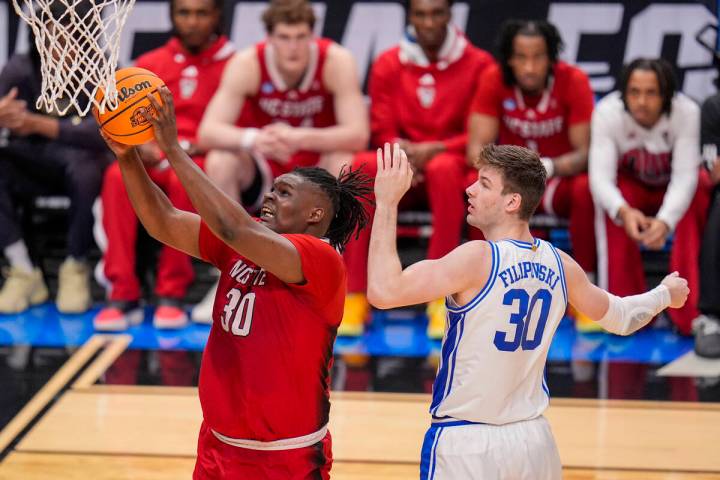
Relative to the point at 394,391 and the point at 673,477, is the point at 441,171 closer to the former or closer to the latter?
the point at 394,391

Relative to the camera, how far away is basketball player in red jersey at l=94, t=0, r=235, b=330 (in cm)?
715

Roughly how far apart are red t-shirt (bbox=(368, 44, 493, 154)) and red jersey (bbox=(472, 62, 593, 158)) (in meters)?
0.28

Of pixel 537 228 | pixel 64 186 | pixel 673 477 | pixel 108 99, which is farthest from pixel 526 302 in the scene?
pixel 64 186

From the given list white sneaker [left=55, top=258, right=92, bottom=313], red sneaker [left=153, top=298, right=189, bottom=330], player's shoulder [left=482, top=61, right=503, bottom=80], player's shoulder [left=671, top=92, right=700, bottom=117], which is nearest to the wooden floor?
red sneaker [left=153, top=298, right=189, bottom=330]

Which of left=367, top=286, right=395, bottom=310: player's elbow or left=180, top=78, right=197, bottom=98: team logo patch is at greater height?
left=180, top=78, right=197, bottom=98: team logo patch

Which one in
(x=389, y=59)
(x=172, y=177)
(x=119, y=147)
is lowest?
(x=172, y=177)

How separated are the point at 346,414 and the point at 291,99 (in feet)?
8.38

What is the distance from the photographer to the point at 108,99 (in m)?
3.53

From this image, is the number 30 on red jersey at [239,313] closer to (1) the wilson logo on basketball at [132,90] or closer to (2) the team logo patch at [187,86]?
(1) the wilson logo on basketball at [132,90]

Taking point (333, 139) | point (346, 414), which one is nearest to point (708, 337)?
point (346, 414)

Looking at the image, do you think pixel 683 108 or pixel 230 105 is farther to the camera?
pixel 230 105

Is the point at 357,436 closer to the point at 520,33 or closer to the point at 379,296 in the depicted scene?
the point at 379,296

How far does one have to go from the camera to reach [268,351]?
3.57 meters

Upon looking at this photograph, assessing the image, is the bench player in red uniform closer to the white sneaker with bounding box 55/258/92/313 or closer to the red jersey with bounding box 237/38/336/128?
the red jersey with bounding box 237/38/336/128
